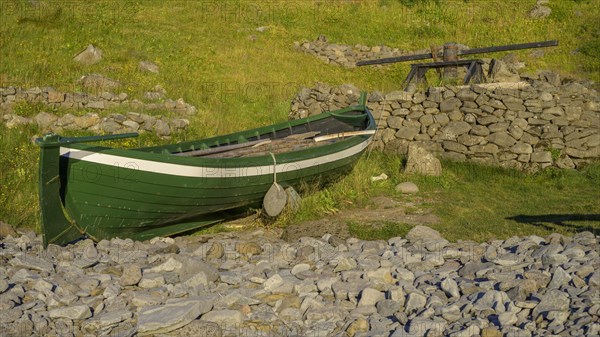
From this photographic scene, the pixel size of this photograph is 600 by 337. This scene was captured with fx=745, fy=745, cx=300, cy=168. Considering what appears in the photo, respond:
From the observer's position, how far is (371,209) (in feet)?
40.7

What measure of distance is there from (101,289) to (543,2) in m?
23.9

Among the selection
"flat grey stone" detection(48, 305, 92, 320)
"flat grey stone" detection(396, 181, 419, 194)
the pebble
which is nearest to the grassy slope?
"flat grey stone" detection(396, 181, 419, 194)

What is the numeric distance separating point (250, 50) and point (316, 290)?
15.7 m

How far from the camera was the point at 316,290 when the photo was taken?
26.2 feet

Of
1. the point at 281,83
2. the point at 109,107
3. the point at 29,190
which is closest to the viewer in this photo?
the point at 29,190

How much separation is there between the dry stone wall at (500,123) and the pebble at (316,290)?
5624mm

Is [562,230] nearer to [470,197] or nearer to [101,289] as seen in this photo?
[470,197]

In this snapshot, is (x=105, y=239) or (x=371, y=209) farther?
(x=371, y=209)

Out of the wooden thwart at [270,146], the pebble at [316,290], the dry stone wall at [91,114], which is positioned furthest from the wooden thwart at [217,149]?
the pebble at [316,290]

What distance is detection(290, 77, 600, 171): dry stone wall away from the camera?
14719 millimetres

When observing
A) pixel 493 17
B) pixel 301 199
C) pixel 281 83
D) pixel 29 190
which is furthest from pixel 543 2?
pixel 29 190

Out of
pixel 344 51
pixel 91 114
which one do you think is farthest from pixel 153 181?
pixel 344 51

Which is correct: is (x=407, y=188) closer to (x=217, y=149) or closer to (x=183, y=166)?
(x=217, y=149)

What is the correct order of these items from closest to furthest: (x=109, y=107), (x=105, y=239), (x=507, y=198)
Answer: (x=105, y=239) → (x=507, y=198) → (x=109, y=107)
